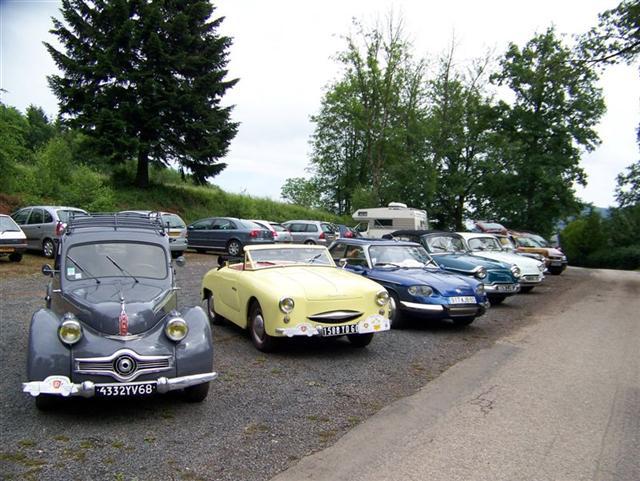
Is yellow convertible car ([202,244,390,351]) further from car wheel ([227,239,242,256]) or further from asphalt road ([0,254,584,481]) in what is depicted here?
car wheel ([227,239,242,256])

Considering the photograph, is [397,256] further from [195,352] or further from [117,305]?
[117,305]

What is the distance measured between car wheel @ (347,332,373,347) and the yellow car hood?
77 centimetres

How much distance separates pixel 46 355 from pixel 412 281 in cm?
612

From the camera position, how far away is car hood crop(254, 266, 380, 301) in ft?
23.2

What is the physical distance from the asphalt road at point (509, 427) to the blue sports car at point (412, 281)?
1.25 meters

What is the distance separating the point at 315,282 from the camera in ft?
24.4

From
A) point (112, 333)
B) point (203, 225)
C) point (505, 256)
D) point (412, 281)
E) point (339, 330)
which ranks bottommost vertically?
point (339, 330)

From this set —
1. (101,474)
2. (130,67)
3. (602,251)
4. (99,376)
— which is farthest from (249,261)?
(602,251)

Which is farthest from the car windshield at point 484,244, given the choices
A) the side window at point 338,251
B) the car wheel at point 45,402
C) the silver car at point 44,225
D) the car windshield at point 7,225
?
the car windshield at point 7,225

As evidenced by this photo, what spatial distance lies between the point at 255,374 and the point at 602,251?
56.9m

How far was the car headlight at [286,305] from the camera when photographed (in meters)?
6.80

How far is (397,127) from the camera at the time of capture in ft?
122

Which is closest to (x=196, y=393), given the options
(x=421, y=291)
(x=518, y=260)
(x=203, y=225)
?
(x=421, y=291)

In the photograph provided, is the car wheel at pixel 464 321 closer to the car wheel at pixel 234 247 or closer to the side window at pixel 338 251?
the side window at pixel 338 251
